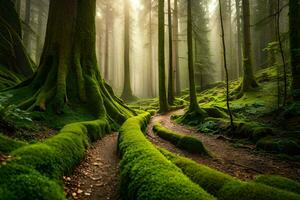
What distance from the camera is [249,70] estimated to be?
52.6 feet

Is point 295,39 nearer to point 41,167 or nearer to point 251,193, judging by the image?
point 251,193

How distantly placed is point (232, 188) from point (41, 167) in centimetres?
269

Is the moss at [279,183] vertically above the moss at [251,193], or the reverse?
the moss at [251,193]

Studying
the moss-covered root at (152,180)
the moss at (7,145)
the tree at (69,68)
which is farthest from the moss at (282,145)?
the moss at (7,145)

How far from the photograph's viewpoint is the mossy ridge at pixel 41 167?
261 cm

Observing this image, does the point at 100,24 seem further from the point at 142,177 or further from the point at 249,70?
the point at 142,177

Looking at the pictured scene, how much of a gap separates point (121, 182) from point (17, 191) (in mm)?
1708

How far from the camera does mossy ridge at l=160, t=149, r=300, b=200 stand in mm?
2775

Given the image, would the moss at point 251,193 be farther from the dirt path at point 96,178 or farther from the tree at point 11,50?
the tree at point 11,50

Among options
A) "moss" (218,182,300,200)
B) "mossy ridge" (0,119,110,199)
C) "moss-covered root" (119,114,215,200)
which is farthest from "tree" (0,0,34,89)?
"moss" (218,182,300,200)

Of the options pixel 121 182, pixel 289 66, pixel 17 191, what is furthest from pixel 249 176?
pixel 289 66

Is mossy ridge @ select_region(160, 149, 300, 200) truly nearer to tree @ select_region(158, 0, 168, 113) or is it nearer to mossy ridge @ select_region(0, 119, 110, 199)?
mossy ridge @ select_region(0, 119, 110, 199)

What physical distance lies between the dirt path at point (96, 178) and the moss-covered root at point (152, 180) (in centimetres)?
43

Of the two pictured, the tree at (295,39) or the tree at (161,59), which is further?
the tree at (161,59)
